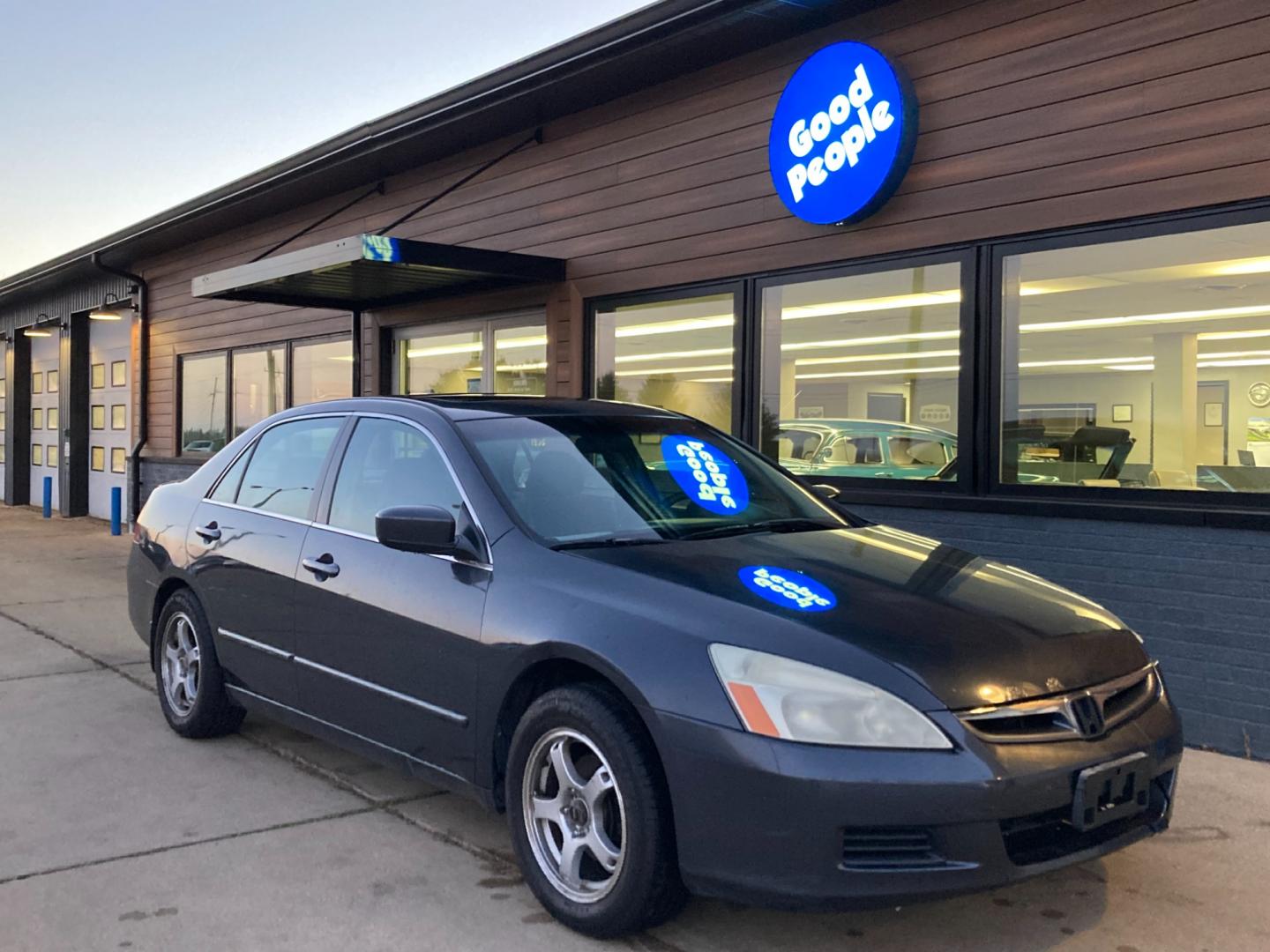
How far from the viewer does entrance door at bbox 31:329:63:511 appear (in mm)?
20297

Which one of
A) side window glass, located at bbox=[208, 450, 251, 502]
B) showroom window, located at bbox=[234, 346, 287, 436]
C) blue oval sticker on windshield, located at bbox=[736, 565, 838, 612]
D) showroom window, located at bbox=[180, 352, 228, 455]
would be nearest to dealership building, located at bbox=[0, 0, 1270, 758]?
blue oval sticker on windshield, located at bbox=[736, 565, 838, 612]

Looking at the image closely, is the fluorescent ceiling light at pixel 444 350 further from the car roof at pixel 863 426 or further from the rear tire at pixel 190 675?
the rear tire at pixel 190 675

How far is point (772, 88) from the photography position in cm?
769

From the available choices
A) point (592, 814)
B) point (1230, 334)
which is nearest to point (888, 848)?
point (592, 814)

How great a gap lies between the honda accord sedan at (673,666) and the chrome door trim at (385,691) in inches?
0.4

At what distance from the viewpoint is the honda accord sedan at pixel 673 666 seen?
2.80 meters

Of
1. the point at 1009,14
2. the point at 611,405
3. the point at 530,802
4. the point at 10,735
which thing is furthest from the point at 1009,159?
the point at 10,735

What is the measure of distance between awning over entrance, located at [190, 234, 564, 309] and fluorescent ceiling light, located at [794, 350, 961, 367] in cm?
260

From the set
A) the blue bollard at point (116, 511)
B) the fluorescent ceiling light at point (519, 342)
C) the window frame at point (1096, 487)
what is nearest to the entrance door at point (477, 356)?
the fluorescent ceiling light at point (519, 342)

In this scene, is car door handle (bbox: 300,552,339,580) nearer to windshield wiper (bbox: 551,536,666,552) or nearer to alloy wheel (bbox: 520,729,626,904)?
windshield wiper (bbox: 551,536,666,552)

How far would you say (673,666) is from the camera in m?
3.01

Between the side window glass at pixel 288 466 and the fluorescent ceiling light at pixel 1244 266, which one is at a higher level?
the fluorescent ceiling light at pixel 1244 266

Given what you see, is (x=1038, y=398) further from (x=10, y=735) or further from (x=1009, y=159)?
(x=10, y=735)

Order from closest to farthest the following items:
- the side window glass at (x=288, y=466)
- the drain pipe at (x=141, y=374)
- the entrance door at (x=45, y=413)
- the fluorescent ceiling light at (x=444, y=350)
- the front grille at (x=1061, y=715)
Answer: the front grille at (x=1061, y=715), the side window glass at (x=288, y=466), the fluorescent ceiling light at (x=444, y=350), the drain pipe at (x=141, y=374), the entrance door at (x=45, y=413)
